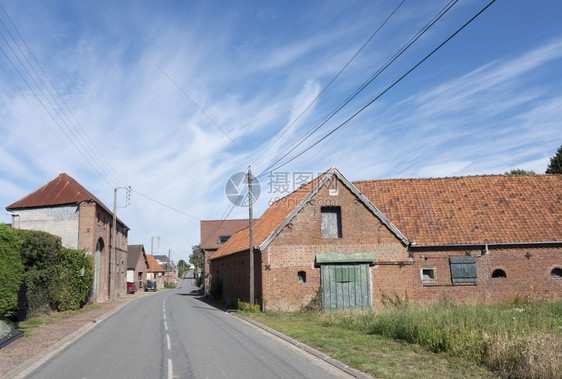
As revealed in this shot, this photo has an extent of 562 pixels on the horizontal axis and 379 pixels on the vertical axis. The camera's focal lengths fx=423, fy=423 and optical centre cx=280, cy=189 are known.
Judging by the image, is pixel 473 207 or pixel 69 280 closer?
pixel 473 207

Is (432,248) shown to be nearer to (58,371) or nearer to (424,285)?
(424,285)

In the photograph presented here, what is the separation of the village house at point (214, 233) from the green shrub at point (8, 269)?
38.0 metres

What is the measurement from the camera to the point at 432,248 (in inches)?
867

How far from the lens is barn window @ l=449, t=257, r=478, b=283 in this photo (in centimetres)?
2153

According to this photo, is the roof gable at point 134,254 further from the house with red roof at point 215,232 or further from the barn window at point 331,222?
the barn window at point 331,222

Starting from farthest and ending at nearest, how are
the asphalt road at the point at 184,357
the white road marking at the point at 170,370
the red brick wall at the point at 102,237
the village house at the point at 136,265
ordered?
the village house at the point at 136,265 < the red brick wall at the point at 102,237 < the asphalt road at the point at 184,357 < the white road marking at the point at 170,370

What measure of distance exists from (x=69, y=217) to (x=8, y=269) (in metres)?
22.0

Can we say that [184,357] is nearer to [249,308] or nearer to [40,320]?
[249,308]

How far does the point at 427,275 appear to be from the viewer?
867 inches

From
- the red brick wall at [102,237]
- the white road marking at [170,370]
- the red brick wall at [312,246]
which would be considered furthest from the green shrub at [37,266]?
the white road marking at [170,370]

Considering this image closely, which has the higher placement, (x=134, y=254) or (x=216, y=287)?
(x=134, y=254)

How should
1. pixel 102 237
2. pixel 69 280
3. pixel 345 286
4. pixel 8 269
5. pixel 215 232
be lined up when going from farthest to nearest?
pixel 215 232, pixel 102 237, pixel 69 280, pixel 345 286, pixel 8 269

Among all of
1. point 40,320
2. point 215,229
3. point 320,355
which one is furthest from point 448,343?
point 215,229

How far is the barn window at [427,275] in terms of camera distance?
21.9 meters
